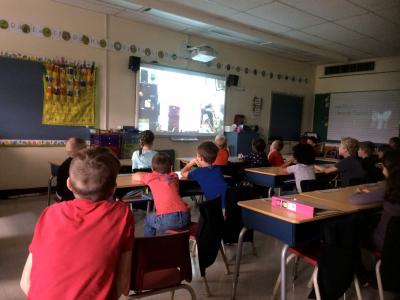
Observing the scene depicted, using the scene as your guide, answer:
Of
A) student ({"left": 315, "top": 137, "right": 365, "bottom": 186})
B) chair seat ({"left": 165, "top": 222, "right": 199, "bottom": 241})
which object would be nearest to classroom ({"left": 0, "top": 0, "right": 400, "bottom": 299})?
chair seat ({"left": 165, "top": 222, "right": 199, "bottom": 241})

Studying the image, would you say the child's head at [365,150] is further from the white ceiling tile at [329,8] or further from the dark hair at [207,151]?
the dark hair at [207,151]

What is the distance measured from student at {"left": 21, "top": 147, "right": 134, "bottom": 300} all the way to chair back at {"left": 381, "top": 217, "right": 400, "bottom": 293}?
1534 millimetres

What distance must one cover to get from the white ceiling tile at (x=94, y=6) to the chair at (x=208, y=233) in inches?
158

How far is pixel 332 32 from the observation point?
239 inches

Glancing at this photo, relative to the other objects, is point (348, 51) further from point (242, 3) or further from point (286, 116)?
point (242, 3)

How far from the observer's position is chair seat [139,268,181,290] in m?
1.63

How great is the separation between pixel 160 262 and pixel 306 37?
6.07 meters

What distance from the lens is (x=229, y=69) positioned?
7305 mm

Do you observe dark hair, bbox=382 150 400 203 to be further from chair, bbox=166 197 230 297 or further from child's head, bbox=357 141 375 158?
child's head, bbox=357 141 375 158

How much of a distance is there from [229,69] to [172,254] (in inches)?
244

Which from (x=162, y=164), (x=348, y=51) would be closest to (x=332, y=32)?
(x=348, y=51)

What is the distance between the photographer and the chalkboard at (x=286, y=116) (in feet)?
27.3

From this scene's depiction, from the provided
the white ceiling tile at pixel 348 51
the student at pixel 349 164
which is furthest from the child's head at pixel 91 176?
the white ceiling tile at pixel 348 51

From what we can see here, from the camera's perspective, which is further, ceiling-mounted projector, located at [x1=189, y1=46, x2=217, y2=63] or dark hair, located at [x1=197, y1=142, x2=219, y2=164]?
ceiling-mounted projector, located at [x1=189, y1=46, x2=217, y2=63]
